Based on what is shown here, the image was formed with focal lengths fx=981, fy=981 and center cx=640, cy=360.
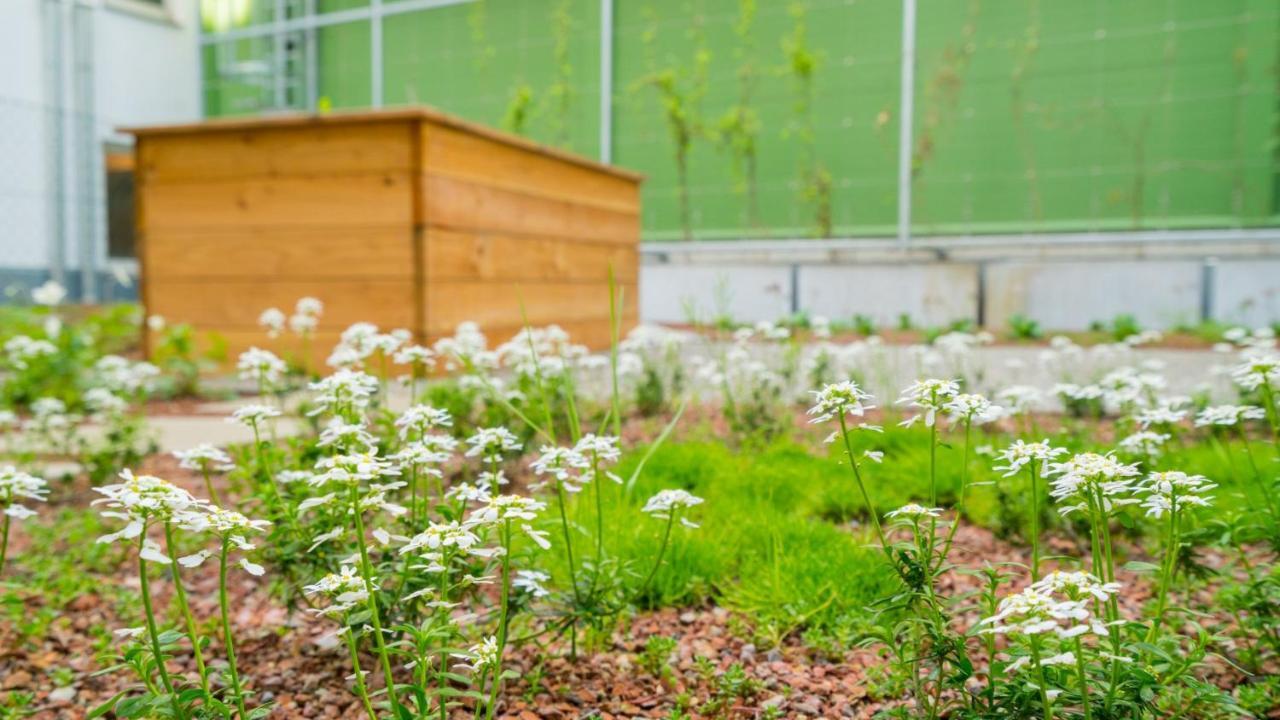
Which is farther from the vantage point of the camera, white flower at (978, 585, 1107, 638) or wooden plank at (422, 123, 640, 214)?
wooden plank at (422, 123, 640, 214)

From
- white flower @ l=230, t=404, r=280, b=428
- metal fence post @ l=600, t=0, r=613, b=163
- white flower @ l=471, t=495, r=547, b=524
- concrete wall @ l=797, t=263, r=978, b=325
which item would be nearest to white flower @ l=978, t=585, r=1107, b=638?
white flower @ l=471, t=495, r=547, b=524

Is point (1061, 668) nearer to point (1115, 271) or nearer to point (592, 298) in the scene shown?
point (592, 298)

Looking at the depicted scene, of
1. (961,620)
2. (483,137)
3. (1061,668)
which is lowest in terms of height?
(961,620)

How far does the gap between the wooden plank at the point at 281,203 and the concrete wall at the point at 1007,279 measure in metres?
3.95

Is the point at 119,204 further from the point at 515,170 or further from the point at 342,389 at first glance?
the point at 342,389

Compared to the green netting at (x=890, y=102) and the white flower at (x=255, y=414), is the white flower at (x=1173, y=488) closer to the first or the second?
the white flower at (x=255, y=414)

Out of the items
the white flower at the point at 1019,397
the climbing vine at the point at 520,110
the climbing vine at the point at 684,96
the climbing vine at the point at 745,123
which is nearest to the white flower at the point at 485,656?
the white flower at the point at 1019,397

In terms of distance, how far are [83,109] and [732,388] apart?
9.66m

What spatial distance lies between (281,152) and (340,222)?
1.42 feet

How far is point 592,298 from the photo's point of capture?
5.76 metres

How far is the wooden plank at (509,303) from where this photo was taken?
13.7 ft

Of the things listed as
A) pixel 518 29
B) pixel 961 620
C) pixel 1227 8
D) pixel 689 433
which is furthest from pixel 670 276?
pixel 961 620

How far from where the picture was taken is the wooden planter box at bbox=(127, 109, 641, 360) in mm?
4102

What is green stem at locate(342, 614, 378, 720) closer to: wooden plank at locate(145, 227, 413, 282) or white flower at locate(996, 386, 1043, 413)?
white flower at locate(996, 386, 1043, 413)
